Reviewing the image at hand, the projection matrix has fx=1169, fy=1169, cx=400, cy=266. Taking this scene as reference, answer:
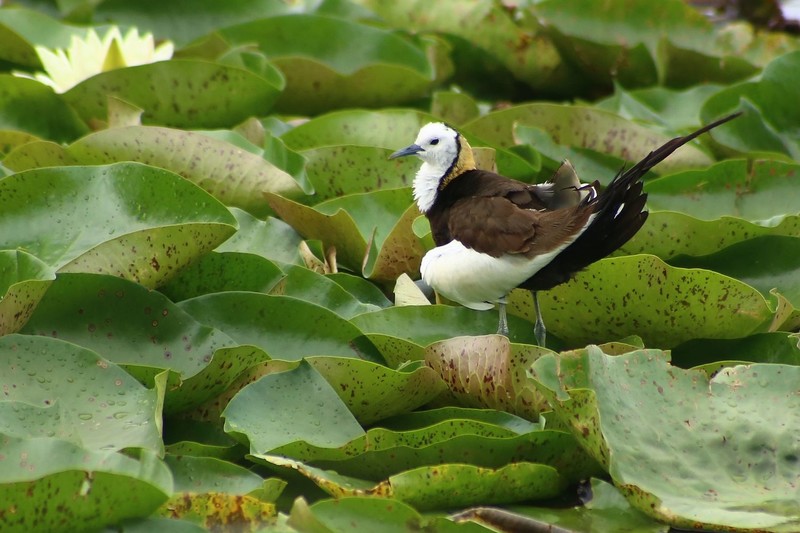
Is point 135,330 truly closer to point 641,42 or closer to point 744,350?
point 744,350

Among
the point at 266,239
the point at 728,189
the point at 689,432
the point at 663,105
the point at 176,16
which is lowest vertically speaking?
the point at 266,239

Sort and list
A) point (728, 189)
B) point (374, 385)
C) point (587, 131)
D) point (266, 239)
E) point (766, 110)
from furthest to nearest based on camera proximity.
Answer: point (766, 110), point (587, 131), point (728, 189), point (266, 239), point (374, 385)

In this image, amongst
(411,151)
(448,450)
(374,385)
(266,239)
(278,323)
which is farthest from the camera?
(411,151)

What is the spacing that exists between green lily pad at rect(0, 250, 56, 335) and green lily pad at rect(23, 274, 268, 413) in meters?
0.07

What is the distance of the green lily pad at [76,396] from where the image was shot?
6.83ft

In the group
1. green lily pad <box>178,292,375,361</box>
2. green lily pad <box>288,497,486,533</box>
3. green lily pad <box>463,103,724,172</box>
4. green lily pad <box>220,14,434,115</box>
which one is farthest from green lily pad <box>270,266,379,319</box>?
green lily pad <box>220,14,434,115</box>

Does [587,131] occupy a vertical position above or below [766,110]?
below

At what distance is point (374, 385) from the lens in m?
2.35

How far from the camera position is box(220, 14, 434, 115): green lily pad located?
416cm

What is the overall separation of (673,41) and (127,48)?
7.23 feet

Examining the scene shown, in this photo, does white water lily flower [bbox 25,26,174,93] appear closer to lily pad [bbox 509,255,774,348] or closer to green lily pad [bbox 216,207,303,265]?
green lily pad [bbox 216,207,303,265]

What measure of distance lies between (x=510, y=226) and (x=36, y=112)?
172 cm

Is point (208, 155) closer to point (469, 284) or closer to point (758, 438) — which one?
point (469, 284)

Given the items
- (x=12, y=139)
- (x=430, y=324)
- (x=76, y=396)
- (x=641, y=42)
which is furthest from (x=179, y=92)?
(x=641, y=42)
